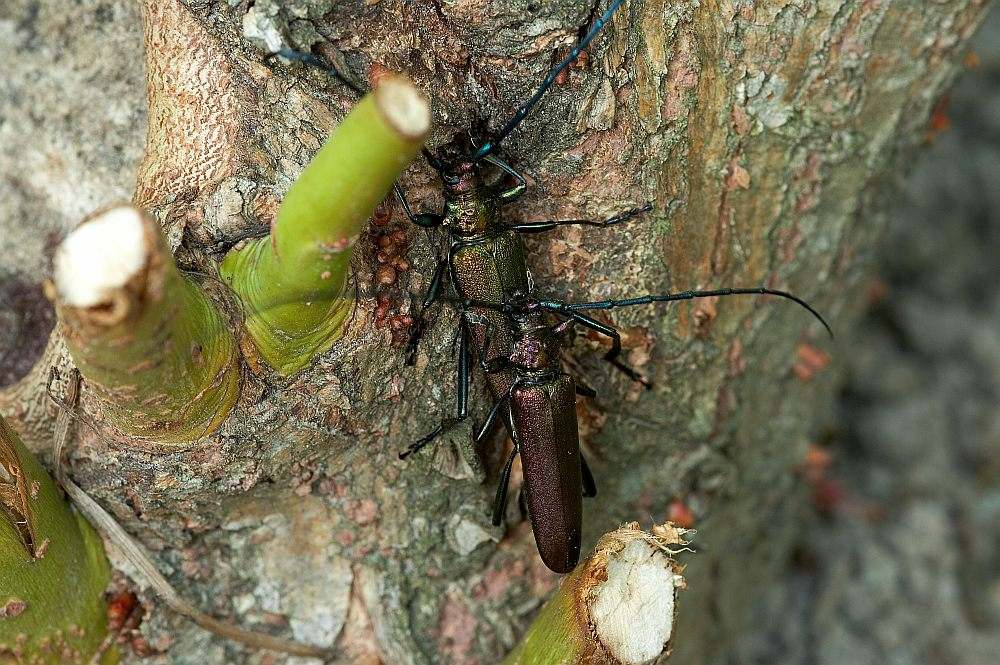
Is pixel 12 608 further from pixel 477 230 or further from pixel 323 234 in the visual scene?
pixel 477 230

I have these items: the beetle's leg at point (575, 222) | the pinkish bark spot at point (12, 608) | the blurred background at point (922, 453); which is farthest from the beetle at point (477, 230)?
the blurred background at point (922, 453)

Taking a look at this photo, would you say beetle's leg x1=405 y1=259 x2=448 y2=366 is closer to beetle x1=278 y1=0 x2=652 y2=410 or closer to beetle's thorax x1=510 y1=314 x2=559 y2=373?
beetle x1=278 y1=0 x2=652 y2=410

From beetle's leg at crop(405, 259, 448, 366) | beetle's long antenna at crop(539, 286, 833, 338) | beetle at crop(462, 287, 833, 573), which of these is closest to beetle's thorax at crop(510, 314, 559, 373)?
beetle at crop(462, 287, 833, 573)

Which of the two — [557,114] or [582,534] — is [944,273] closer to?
[582,534]

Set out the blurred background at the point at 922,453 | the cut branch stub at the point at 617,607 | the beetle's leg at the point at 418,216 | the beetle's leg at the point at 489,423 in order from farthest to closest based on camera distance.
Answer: the blurred background at the point at 922,453 < the beetle's leg at the point at 489,423 < the beetle's leg at the point at 418,216 < the cut branch stub at the point at 617,607

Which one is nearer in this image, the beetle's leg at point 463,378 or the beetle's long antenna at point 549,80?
the beetle's long antenna at point 549,80

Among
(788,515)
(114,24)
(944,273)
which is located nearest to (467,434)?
(114,24)

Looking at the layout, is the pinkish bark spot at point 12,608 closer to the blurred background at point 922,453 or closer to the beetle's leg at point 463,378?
the beetle's leg at point 463,378

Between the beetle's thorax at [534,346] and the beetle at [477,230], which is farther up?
the beetle at [477,230]
